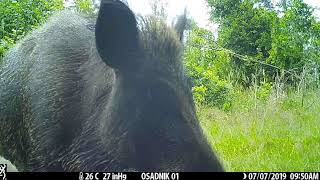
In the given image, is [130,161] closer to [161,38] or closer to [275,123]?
[161,38]

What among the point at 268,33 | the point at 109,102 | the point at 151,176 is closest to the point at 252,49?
the point at 268,33

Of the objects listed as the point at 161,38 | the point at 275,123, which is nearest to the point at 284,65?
the point at 275,123

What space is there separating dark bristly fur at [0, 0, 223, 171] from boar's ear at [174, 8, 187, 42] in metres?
0.10

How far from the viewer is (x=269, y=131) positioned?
4.93 m

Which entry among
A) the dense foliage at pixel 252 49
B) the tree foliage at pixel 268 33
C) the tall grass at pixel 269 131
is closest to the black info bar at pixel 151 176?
the tall grass at pixel 269 131

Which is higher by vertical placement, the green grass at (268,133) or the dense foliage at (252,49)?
the dense foliage at (252,49)

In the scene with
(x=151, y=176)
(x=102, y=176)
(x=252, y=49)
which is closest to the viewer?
(x=151, y=176)

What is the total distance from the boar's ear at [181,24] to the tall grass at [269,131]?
62cm

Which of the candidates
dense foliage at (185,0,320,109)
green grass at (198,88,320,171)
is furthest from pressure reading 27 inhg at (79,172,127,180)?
dense foliage at (185,0,320,109)

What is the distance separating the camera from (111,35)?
2.61 metres

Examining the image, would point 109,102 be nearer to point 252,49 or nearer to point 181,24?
point 181,24

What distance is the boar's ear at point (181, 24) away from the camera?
2998 millimetres

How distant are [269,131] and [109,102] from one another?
253 cm

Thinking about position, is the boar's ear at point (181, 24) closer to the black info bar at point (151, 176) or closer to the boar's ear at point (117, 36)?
the boar's ear at point (117, 36)
